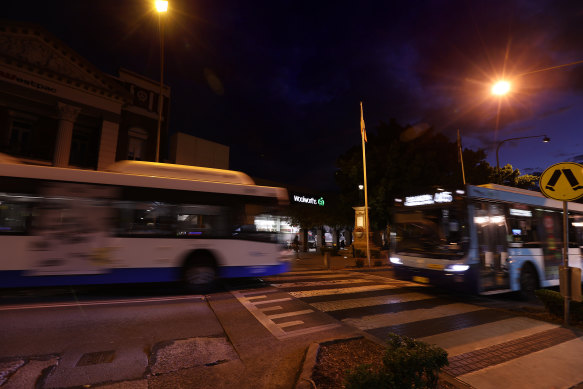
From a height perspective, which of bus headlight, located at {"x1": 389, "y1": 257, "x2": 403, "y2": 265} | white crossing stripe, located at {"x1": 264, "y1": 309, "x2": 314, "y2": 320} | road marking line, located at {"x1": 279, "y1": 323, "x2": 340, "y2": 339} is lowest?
white crossing stripe, located at {"x1": 264, "y1": 309, "x2": 314, "y2": 320}

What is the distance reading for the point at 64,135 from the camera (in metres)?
17.8

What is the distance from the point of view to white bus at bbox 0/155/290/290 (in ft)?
21.9

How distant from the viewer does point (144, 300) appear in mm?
7277

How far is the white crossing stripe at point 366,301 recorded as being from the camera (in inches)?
277

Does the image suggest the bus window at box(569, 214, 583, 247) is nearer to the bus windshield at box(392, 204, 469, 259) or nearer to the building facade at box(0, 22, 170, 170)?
the bus windshield at box(392, 204, 469, 259)

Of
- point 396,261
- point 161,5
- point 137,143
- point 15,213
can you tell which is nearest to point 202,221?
point 15,213

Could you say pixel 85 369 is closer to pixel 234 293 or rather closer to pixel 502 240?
pixel 234 293

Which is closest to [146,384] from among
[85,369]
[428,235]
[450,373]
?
[85,369]

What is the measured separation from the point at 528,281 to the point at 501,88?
7.05m

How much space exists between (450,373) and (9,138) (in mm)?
24280

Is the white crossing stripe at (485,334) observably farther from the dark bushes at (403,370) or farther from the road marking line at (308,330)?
the dark bushes at (403,370)

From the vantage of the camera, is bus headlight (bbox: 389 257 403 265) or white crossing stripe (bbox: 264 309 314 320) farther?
bus headlight (bbox: 389 257 403 265)

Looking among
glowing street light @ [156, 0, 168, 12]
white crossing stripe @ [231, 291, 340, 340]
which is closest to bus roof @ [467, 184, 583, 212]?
white crossing stripe @ [231, 291, 340, 340]

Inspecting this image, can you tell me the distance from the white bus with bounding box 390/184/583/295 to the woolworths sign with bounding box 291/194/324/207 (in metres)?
16.7
